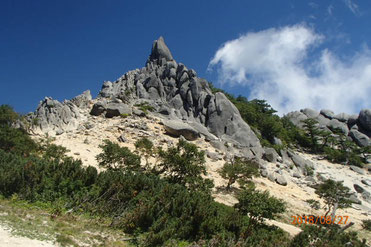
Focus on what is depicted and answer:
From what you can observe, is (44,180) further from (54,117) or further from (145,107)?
(145,107)

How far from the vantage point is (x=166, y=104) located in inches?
2270

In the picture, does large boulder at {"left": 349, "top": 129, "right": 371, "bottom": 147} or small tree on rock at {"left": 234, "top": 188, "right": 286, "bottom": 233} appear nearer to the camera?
small tree on rock at {"left": 234, "top": 188, "right": 286, "bottom": 233}

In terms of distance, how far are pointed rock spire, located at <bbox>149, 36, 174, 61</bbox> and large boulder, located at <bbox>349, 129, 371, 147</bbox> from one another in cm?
6423

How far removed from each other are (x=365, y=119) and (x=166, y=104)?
2618 inches

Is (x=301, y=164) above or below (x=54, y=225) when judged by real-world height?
above

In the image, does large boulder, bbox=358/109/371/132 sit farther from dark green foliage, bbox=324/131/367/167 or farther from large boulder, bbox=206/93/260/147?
large boulder, bbox=206/93/260/147

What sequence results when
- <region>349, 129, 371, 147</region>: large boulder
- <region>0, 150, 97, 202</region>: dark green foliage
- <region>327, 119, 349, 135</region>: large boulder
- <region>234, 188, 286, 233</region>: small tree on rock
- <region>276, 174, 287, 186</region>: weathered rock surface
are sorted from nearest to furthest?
<region>0, 150, 97, 202</region>: dark green foliage < <region>234, 188, 286, 233</region>: small tree on rock < <region>276, 174, 287, 186</region>: weathered rock surface < <region>349, 129, 371, 147</region>: large boulder < <region>327, 119, 349, 135</region>: large boulder

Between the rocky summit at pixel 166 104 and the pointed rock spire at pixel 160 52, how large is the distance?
0.34 m

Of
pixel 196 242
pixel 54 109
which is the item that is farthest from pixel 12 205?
pixel 54 109

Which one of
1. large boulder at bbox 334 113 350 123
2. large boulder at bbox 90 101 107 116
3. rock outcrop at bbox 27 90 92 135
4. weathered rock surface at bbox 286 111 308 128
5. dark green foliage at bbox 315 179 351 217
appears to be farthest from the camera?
Answer: weathered rock surface at bbox 286 111 308 128

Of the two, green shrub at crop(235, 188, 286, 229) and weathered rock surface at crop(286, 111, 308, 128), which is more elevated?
weathered rock surface at crop(286, 111, 308, 128)

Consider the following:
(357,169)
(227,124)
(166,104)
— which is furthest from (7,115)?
(357,169)

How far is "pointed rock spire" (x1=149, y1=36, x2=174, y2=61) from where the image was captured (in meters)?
76.8

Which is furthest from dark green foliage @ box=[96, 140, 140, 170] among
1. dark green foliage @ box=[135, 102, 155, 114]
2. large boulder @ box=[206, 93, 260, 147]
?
large boulder @ box=[206, 93, 260, 147]
